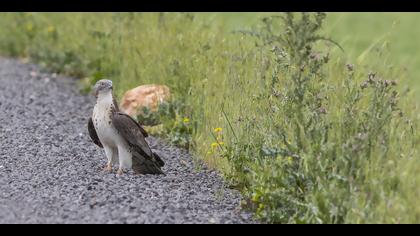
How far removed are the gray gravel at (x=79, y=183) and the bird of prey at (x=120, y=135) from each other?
146 millimetres

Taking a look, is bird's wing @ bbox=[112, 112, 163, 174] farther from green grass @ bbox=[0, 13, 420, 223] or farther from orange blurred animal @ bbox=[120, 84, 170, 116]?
orange blurred animal @ bbox=[120, 84, 170, 116]

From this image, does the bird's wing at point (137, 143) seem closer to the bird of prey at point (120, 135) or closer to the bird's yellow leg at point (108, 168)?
the bird of prey at point (120, 135)

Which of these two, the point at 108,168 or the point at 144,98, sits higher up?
the point at 144,98

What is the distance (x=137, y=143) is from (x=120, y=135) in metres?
0.14

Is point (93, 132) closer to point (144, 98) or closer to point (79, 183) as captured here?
point (79, 183)

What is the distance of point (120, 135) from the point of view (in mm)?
7133

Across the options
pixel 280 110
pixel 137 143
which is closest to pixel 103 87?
pixel 137 143

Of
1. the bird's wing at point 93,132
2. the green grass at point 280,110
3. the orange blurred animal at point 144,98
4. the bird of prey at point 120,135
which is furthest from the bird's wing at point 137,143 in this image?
the orange blurred animal at point 144,98

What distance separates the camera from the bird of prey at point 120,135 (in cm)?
712

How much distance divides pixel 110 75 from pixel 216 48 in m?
1.33

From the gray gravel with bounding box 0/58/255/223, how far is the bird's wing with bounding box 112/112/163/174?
0.13 meters
